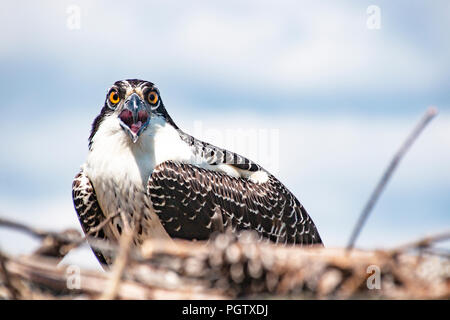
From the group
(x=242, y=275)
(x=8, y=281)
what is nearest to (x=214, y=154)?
(x=242, y=275)

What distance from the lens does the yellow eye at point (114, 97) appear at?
276 inches

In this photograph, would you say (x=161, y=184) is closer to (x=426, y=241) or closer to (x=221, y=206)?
(x=221, y=206)

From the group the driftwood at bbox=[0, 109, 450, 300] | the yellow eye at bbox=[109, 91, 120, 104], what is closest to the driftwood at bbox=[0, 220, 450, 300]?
the driftwood at bbox=[0, 109, 450, 300]

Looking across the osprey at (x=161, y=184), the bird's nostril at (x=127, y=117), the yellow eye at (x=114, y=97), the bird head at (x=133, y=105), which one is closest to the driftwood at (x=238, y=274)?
the osprey at (x=161, y=184)

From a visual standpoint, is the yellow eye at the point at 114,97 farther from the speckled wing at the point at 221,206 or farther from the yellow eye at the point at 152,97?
the speckled wing at the point at 221,206

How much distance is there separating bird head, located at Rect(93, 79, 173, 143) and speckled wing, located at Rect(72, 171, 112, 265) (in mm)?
759

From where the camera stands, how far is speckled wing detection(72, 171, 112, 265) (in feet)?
23.1

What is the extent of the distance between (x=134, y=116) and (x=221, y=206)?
1.31 metres

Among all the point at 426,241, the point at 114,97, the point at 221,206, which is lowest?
the point at 221,206

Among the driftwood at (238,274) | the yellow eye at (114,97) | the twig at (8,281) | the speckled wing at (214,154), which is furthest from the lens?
the speckled wing at (214,154)

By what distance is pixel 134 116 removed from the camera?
22.2 feet

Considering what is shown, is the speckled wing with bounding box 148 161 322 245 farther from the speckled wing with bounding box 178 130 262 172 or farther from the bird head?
the bird head
